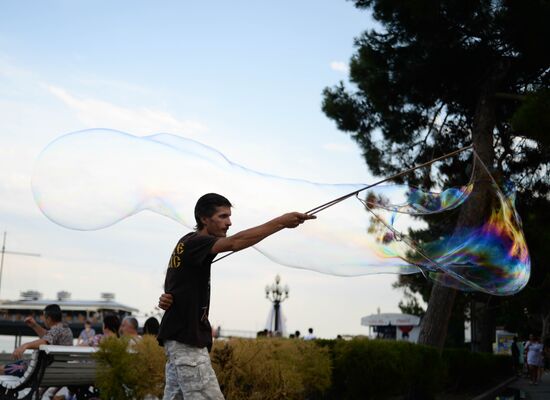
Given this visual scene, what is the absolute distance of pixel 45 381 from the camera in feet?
24.5

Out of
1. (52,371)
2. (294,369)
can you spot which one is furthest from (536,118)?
(52,371)

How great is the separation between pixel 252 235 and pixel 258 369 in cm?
382

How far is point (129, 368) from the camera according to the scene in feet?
24.1

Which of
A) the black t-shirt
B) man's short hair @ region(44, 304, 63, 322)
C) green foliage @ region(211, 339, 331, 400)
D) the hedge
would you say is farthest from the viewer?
man's short hair @ region(44, 304, 63, 322)

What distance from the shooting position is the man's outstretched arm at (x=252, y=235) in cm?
417

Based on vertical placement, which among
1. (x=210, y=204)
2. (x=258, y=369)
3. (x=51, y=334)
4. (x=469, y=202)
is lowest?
(x=258, y=369)

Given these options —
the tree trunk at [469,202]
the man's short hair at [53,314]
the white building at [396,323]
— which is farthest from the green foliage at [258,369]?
the white building at [396,323]

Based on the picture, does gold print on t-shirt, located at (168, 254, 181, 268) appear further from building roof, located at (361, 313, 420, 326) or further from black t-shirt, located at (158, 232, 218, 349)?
building roof, located at (361, 313, 420, 326)

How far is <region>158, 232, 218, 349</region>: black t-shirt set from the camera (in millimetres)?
4355

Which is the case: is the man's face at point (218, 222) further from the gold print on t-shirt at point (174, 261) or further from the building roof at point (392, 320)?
the building roof at point (392, 320)

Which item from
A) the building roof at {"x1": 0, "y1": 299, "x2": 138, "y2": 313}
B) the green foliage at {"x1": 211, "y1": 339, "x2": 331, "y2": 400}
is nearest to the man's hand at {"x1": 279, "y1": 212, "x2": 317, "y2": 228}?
the green foliage at {"x1": 211, "y1": 339, "x2": 331, "y2": 400}

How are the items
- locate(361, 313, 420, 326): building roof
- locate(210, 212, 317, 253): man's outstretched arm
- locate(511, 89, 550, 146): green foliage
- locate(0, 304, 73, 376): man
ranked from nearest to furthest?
locate(210, 212, 317, 253): man's outstretched arm < locate(0, 304, 73, 376): man < locate(511, 89, 550, 146): green foliage < locate(361, 313, 420, 326): building roof

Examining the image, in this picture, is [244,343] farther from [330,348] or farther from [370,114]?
[370,114]

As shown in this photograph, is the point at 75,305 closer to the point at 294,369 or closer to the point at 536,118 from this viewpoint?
the point at 536,118
